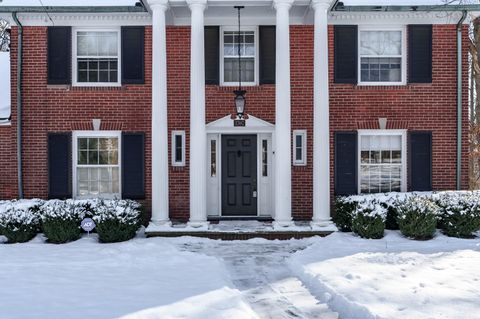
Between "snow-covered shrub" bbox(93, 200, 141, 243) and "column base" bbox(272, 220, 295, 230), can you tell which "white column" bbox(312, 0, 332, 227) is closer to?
"column base" bbox(272, 220, 295, 230)

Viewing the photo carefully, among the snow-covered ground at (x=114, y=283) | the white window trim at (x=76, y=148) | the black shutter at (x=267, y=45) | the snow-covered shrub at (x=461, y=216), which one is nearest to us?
the snow-covered ground at (x=114, y=283)

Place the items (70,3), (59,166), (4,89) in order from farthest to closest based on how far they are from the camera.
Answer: (4,89), (59,166), (70,3)

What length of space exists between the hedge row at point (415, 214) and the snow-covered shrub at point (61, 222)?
6.29m

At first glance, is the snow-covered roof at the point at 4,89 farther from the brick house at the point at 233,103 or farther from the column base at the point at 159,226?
the column base at the point at 159,226

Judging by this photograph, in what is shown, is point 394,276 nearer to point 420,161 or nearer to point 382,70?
point 420,161

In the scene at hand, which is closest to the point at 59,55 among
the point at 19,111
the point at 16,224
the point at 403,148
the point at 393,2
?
the point at 19,111

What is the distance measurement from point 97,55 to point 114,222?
189 inches

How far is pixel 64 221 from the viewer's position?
1042 centimetres

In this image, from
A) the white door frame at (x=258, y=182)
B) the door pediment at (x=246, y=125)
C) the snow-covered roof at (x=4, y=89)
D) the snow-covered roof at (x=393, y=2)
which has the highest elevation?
the snow-covered roof at (x=393, y=2)

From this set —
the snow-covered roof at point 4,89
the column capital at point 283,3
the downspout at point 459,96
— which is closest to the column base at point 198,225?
the column capital at point 283,3

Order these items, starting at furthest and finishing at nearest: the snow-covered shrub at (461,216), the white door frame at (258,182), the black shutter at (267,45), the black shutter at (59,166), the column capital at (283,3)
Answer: the white door frame at (258,182) → the black shutter at (59,166) → the black shutter at (267,45) → the column capital at (283,3) → the snow-covered shrub at (461,216)

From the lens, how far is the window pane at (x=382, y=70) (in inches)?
495

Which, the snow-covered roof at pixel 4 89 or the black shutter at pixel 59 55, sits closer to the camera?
the black shutter at pixel 59 55

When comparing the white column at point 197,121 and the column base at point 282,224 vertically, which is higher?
the white column at point 197,121
